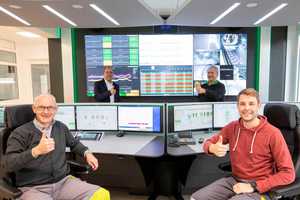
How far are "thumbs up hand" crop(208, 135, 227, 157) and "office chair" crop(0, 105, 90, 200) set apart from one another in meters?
0.99

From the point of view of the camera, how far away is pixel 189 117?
2.94m

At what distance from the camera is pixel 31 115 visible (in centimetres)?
206

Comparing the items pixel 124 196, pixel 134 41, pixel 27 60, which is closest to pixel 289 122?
pixel 124 196

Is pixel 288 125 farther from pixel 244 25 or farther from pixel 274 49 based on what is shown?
pixel 274 49

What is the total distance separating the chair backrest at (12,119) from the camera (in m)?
1.90

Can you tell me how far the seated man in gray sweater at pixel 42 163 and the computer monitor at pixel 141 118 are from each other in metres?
1.02

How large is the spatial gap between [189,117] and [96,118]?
1106 mm

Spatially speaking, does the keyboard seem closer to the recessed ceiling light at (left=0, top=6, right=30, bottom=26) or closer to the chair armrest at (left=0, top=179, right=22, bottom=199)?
the chair armrest at (left=0, top=179, right=22, bottom=199)

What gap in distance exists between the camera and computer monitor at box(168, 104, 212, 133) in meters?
2.88

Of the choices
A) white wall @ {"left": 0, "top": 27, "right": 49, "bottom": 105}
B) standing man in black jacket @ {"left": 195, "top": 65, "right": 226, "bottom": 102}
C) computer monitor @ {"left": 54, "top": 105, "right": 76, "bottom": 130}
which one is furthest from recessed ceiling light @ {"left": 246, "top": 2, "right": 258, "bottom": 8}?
white wall @ {"left": 0, "top": 27, "right": 49, "bottom": 105}

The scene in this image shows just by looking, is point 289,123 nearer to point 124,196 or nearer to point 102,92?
point 124,196

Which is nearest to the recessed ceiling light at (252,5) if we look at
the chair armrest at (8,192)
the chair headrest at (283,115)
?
the chair headrest at (283,115)

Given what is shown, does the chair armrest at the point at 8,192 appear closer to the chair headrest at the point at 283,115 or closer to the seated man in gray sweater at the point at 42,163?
the seated man in gray sweater at the point at 42,163

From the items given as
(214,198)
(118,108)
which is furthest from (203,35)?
(214,198)
